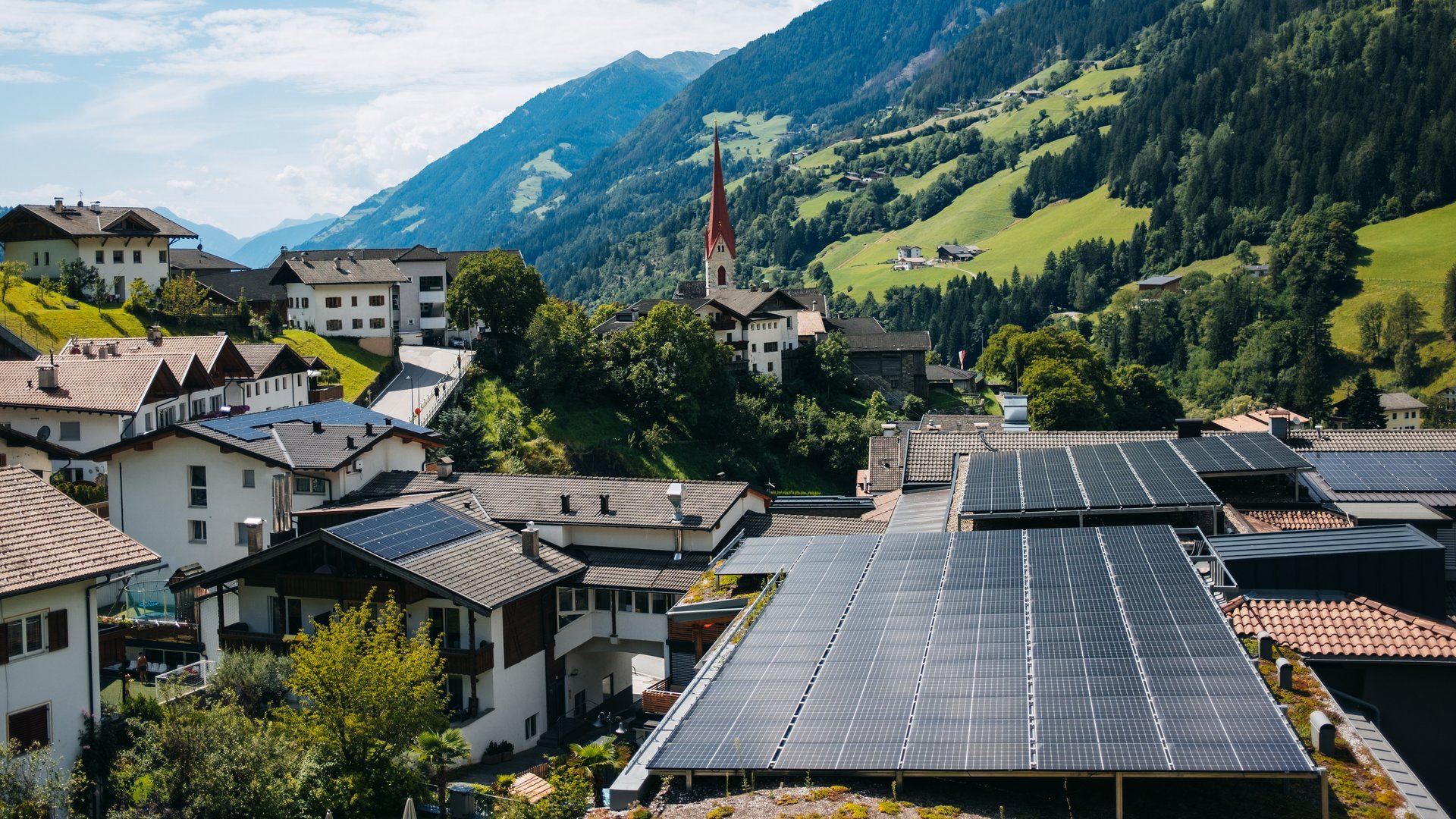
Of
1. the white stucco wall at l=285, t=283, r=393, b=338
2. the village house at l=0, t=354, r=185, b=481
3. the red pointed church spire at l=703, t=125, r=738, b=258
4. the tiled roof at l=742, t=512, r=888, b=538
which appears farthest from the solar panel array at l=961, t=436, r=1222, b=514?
the red pointed church spire at l=703, t=125, r=738, b=258

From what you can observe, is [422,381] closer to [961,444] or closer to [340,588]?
[340,588]

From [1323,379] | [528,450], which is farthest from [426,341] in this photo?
[1323,379]

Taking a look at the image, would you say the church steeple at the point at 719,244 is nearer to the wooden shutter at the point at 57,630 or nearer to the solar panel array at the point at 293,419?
the solar panel array at the point at 293,419

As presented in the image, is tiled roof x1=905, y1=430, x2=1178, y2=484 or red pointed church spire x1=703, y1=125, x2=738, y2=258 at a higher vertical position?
red pointed church spire x1=703, y1=125, x2=738, y2=258

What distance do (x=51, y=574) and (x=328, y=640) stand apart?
18.0 ft

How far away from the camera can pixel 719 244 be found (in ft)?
436

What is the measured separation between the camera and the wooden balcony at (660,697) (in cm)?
3350

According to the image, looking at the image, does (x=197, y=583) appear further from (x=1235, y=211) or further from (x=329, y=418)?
(x=1235, y=211)

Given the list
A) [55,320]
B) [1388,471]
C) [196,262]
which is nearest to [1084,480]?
[1388,471]

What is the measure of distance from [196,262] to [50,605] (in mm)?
87518

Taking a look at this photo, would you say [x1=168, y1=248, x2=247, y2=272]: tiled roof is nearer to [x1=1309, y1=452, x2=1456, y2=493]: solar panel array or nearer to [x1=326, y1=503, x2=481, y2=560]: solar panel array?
[x1=326, y1=503, x2=481, y2=560]: solar panel array

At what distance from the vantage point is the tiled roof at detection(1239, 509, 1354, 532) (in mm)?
29969

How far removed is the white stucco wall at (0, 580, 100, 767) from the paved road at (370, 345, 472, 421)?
39.5m

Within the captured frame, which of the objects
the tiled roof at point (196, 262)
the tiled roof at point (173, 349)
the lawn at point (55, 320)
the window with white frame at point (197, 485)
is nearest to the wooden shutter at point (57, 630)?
the window with white frame at point (197, 485)
